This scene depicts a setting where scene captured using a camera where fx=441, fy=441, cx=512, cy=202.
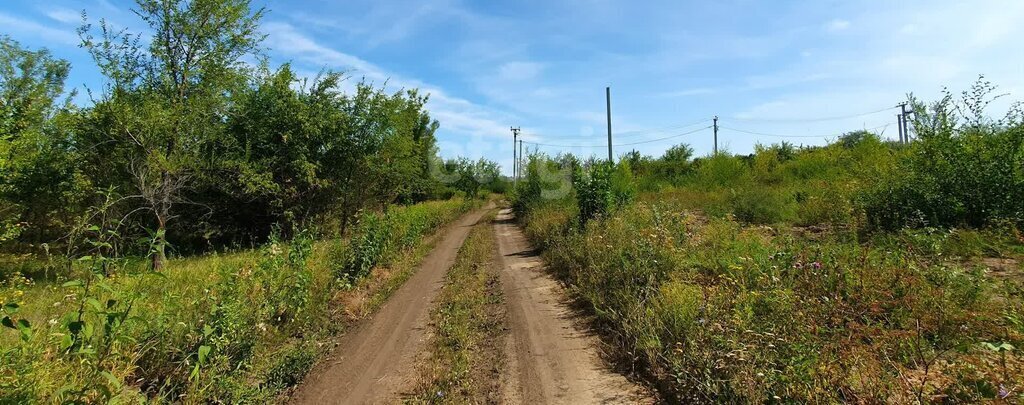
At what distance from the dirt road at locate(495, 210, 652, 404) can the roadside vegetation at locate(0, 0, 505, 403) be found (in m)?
2.46

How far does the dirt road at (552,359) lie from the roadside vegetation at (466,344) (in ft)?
0.62

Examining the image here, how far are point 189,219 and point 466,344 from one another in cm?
1279

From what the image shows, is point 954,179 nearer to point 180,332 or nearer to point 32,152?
point 180,332

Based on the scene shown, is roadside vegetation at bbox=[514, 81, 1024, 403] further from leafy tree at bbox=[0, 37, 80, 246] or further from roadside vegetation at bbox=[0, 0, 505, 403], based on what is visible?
leafy tree at bbox=[0, 37, 80, 246]

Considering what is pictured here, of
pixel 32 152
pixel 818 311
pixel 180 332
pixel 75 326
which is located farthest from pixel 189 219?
pixel 818 311

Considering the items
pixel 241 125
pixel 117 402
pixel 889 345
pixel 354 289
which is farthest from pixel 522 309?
pixel 241 125

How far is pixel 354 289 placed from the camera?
8.56 m

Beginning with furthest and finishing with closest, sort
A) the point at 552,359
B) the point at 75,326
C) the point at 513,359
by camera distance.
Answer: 1. the point at 513,359
2. the point at 552,359
3. the point at 75,326

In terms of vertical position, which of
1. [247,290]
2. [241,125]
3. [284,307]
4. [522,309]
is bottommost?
[522,309]

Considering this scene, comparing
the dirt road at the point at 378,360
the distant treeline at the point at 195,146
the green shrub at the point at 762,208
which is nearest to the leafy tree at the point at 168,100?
the distant treeline at the point at 195,146

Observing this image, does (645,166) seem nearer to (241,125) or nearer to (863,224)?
(863,224)

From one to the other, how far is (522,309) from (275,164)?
9.72m

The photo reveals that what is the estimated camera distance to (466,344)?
5.56 meters

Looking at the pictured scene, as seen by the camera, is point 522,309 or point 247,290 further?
point 522,309
